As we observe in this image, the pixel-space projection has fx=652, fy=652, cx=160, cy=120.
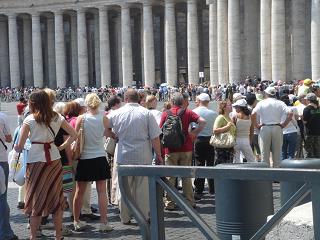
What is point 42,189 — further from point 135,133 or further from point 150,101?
point 150,101

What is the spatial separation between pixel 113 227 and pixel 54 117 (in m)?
2.53

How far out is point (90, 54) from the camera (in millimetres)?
76812

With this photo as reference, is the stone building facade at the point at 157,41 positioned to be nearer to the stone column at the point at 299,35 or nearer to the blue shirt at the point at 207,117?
the stone column at the point at 299,35

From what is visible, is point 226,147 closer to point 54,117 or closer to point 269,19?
point 54,117

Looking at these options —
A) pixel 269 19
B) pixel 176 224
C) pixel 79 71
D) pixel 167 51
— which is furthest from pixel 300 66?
pixel 176 224

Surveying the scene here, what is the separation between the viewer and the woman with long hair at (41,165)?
9156 mm

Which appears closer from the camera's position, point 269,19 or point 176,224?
point 176,224

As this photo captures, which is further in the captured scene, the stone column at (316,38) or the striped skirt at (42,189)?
the stone column at (316,38)

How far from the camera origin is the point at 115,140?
11523 millimetres

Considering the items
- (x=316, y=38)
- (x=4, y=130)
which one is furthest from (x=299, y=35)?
(x=4, y=130)

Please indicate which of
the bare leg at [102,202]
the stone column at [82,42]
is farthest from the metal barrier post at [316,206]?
the stone column at [82,42]

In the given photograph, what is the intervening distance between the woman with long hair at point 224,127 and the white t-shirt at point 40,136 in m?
4.55

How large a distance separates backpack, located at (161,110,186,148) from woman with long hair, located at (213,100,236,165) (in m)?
1.34

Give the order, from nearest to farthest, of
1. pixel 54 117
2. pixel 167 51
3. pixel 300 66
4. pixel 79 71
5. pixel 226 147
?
pixel 54 117, pixel 226 147, pixel 300 66, pixel 167 51, pixel 79 71
